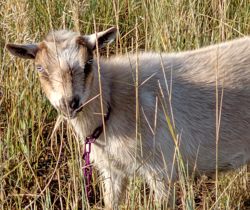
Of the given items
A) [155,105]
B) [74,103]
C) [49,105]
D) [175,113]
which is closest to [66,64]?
[74,103]

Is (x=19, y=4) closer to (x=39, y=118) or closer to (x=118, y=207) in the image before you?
(x=39, y=118)

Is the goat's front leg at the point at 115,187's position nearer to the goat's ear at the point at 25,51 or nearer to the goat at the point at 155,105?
A: the goat at the point at 155,105

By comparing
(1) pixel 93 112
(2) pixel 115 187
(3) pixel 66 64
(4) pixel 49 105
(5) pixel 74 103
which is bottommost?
(2) pixel 115 187

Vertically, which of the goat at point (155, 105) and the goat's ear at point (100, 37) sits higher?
the goat's ear at point (100, 37)

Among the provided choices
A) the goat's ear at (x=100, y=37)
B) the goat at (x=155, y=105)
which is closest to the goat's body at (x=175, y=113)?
the goat at (x=155, y=105)

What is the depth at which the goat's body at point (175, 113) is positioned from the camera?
4.03 meters

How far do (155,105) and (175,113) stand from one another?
16cm

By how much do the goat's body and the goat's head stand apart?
24cm

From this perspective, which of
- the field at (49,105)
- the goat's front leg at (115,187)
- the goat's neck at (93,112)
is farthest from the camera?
the field at (49,105)

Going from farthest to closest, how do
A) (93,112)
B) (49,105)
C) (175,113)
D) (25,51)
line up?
(49,105) → (175,113) → (93,112) → (25,51)

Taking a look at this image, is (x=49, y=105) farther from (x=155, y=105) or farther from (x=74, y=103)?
(x=74, y=103)

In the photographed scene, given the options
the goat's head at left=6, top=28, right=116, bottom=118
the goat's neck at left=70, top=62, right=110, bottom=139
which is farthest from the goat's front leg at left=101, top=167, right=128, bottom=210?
the goat's head at left=6, top=28, right=116, bottom=118

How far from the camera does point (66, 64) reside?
367 centimetres

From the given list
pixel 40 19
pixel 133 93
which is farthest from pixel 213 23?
pixel 133 93
